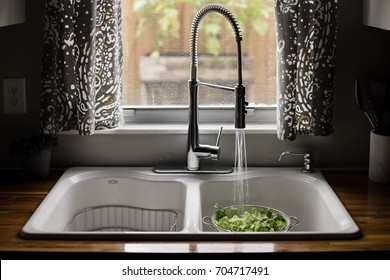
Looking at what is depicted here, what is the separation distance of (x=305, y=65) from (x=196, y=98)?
0.36m

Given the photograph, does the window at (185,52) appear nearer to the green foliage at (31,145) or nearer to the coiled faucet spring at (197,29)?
the coiled faucet spring at (197,29)

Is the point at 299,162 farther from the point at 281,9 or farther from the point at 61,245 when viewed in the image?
the point at 61,245

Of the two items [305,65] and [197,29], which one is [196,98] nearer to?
[197,29]

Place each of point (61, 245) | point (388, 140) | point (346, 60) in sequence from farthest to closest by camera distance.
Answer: point (346, 60), point (388, 140), point (61, 245)

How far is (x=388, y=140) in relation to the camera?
7.45 feet

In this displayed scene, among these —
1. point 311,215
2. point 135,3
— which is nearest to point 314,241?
point 311,215

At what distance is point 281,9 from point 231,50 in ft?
0.91

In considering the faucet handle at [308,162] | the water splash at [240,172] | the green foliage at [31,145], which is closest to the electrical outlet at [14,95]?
the green foliage at [31,145]

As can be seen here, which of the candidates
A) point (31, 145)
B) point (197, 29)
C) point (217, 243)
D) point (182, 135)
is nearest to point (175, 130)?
point (182, 135)

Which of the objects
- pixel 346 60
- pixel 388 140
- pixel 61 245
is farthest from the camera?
pixel 346 60

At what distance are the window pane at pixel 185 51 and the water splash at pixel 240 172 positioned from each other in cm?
18

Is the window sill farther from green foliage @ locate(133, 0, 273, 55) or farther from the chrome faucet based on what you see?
green foliage @ locate(133, 0, 273, 55)

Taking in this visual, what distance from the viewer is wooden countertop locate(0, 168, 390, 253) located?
178cm

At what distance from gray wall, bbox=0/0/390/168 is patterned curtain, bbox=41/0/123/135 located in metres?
0.14
